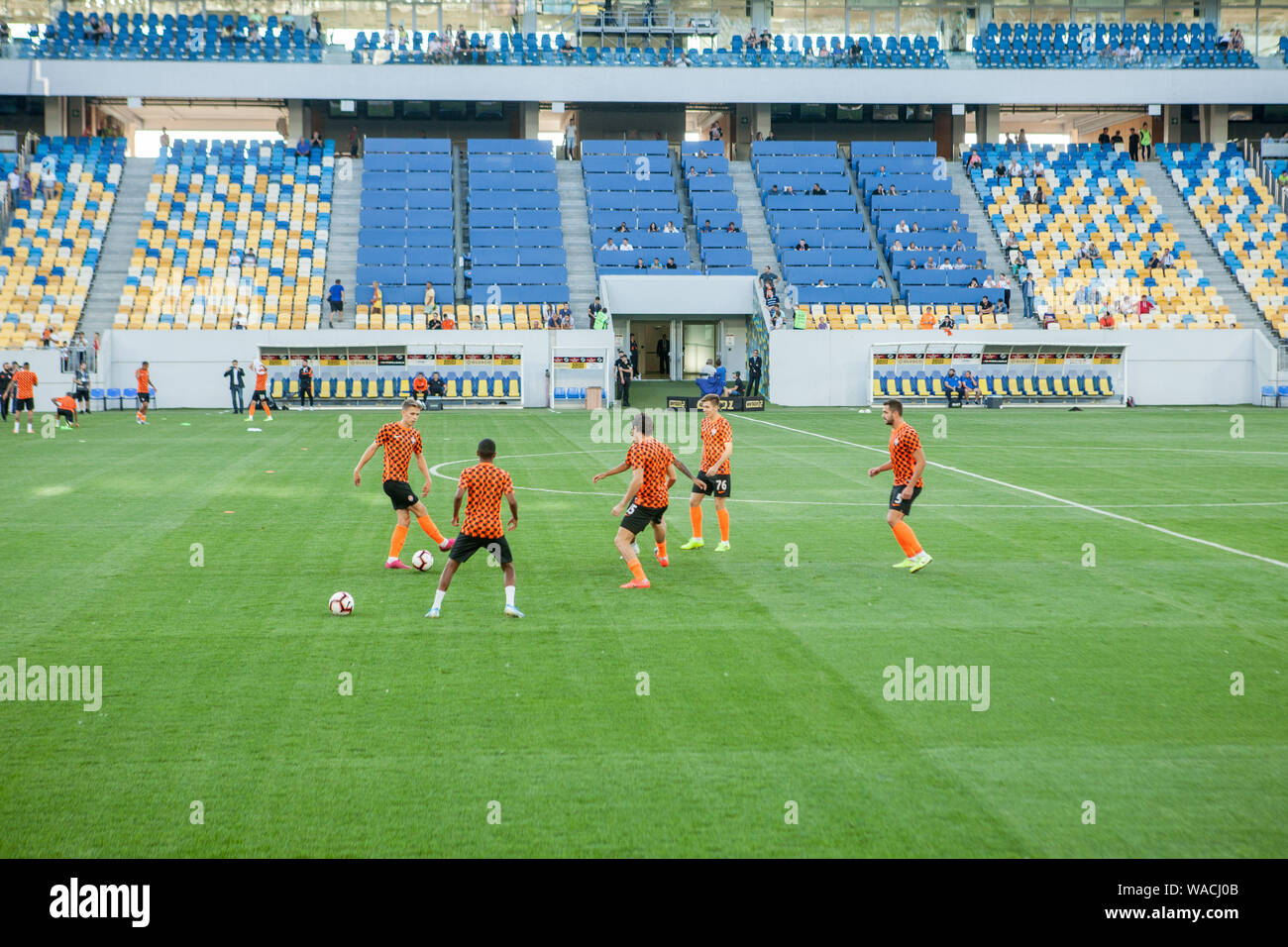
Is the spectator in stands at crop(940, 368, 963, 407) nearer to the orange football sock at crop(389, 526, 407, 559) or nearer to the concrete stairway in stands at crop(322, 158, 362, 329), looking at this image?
the concrete stairway in stands at crop(322, 158, 362, 329)

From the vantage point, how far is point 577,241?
180 ft

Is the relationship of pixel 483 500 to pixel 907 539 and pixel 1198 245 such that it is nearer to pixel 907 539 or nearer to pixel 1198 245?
pixel 907 539

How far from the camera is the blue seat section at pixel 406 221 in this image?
5084 centimetres

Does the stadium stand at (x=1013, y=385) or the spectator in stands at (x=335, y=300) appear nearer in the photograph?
the stadium stand at (x=1013, y=385)

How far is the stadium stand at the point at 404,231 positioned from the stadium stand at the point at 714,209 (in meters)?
10.8

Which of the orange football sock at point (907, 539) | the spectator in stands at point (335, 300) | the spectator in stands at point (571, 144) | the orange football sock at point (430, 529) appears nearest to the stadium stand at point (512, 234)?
the spectator in stands at point (571, 144)

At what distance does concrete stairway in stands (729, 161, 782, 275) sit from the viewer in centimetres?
5350

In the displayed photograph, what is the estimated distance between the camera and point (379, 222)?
177 ft

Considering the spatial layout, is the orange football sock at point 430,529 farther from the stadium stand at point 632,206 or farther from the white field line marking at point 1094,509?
the stadium stand at point 632,206

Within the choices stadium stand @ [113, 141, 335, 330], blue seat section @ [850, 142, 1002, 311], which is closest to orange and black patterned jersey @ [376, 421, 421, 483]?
stadium stand @ [113, 141, 335, 330]

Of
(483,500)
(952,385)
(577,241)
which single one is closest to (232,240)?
(577,241)

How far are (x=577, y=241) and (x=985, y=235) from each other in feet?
59.8
